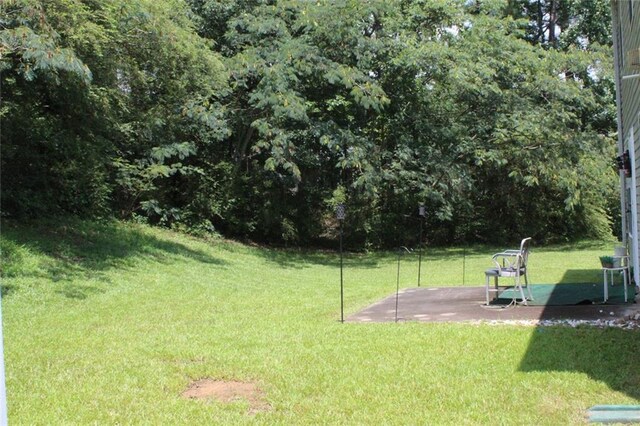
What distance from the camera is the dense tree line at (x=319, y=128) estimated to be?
1364 cm

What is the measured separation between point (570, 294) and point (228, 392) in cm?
551

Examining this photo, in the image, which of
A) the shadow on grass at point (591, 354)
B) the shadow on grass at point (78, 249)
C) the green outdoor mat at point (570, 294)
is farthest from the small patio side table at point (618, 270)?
the shadow on grass at point (78, 249)

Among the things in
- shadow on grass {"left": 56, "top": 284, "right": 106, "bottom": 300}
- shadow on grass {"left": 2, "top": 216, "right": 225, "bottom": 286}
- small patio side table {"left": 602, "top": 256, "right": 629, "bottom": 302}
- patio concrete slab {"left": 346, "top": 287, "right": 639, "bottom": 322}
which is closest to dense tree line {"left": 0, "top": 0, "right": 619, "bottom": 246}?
shadow on grass {"left": 2, "top": 216, "right": 225, "bottom": 286}

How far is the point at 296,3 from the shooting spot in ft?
57.5

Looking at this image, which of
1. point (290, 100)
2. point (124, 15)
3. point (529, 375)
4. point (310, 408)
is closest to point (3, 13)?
point (124, 15)

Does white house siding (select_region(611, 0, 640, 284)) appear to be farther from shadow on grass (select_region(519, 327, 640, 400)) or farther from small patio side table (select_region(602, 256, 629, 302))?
shadow on grass (select_region(519, 327, 640, 400))

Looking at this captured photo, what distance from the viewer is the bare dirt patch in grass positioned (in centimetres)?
436

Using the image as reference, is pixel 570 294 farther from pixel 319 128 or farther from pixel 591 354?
pixel 319 128

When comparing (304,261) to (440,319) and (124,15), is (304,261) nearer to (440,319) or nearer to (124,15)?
(124,15)

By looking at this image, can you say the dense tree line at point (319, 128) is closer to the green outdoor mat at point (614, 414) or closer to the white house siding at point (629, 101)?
the white house siding at point (629, 101)

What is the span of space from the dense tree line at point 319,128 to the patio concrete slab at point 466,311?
25.1 ft

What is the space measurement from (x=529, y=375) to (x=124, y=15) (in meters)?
10.6

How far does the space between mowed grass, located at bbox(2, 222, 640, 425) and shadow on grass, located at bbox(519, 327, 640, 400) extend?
0.06 ft

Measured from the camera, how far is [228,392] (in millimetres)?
4625
